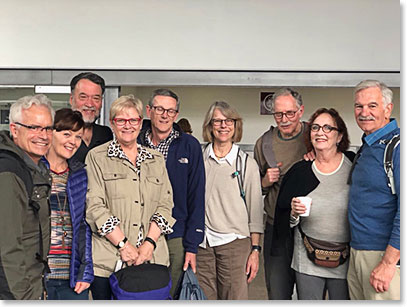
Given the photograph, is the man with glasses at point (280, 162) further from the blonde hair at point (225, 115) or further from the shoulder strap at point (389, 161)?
the shoulder strap at point (389, 161)

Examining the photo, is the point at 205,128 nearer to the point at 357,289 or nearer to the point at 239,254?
the point at 239,254

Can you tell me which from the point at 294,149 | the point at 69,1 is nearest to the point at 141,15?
the point at 69,1

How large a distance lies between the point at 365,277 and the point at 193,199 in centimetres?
107

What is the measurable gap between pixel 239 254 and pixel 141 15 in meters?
2.15

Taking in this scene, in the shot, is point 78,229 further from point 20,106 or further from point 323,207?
point 323,207

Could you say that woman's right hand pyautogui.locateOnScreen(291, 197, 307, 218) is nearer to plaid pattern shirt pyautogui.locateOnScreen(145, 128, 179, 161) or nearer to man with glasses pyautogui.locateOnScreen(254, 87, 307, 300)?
man with glasses pyautogui.locateOnScreen(254, 87, 307, 300)

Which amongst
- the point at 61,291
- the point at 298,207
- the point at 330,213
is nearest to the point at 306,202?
the point at 298,207

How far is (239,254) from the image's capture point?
327cm

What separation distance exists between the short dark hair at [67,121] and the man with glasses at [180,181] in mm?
515

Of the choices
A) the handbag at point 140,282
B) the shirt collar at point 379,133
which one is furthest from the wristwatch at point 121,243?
the shirt collar at point 379,133

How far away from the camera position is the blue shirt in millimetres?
2729

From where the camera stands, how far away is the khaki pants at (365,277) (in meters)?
2.71

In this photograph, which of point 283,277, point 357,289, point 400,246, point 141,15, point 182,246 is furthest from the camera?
point 141,15

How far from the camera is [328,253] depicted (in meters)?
2.93
